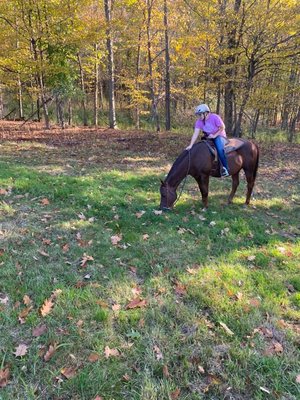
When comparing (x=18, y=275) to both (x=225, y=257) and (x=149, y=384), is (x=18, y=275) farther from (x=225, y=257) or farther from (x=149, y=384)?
(x=225, y=257)

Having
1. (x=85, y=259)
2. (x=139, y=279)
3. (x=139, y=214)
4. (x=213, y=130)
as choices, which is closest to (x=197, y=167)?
(x=213, y=130)

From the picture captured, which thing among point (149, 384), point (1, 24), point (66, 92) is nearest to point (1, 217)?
point (149, 384)

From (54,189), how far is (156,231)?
9.77ft

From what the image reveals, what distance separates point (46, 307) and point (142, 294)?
1.21 meters

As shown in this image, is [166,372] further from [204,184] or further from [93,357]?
[204,184]

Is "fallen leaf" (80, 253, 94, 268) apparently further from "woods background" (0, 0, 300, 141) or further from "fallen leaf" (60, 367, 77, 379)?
"woods background" (0, 0, 300, 141)

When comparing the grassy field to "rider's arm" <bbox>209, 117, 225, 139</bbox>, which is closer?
the grassy field

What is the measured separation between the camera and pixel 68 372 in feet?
9.63

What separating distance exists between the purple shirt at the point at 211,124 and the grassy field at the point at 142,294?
176 centimetres

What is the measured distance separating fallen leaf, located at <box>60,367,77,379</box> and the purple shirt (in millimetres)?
5209

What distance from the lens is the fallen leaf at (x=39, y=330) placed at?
3340 millimetres

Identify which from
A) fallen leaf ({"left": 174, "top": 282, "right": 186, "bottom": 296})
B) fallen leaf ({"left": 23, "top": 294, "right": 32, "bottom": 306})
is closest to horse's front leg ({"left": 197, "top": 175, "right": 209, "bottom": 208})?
fallen leaf ({"left": 174, "top": 282, "right": 186, "bottom": 296})

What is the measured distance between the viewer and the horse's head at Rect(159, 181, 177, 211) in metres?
6.54

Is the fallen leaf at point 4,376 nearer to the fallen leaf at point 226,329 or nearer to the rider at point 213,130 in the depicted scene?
the fallen leaf at point 226,329
